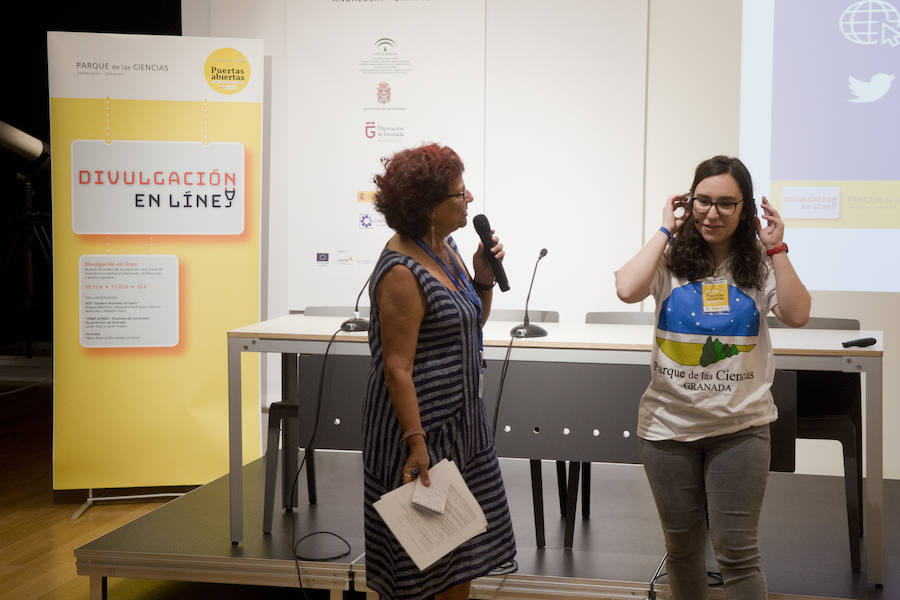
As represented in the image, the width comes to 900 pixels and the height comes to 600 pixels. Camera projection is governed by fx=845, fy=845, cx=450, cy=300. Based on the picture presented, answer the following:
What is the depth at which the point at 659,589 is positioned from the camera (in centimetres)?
252

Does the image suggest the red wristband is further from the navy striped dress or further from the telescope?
the telescope

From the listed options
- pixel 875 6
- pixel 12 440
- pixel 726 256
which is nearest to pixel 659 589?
pixel 726 256

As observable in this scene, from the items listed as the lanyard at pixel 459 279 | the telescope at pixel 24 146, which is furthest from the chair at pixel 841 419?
the telescope at pixel 24 146

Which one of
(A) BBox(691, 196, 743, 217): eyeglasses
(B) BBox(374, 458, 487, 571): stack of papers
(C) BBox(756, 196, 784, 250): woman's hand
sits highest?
(A) BBox(691, 196, 743, 217): eyeglasses

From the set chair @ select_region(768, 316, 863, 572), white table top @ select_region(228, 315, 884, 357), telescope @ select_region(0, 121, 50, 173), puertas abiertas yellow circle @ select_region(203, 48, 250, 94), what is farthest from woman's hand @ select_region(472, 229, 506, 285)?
telescope @ select_region(0, 121, 50, 173)

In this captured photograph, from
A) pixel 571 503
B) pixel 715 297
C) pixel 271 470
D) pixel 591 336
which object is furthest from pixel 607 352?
pixel 271 470

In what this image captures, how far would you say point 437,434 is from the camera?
1.86 m

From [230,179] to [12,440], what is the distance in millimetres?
2610

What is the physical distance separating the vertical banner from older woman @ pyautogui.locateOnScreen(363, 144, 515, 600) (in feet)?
7.93

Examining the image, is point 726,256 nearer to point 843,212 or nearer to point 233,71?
point 843,212

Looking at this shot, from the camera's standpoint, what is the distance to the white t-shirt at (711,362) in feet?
6.35

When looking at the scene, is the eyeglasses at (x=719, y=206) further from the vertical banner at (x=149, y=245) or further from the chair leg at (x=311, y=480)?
the vertical banner at (x=149, y=245)

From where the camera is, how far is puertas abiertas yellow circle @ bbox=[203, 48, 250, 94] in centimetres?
411

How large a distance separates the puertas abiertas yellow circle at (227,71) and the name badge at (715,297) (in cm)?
286
